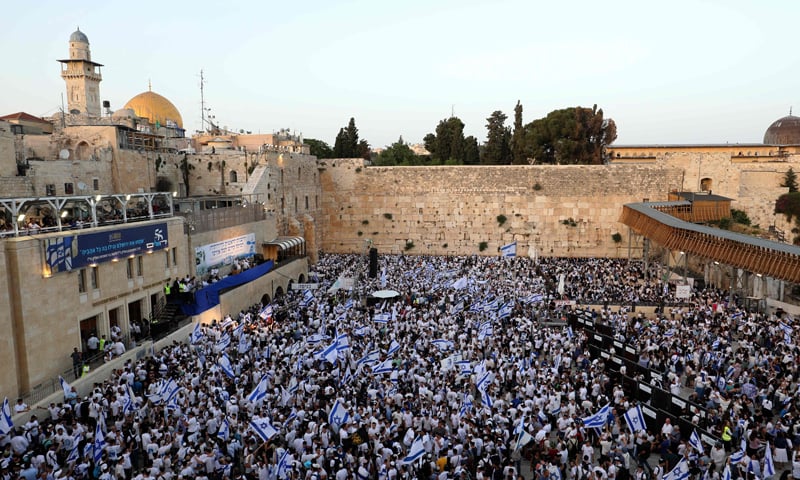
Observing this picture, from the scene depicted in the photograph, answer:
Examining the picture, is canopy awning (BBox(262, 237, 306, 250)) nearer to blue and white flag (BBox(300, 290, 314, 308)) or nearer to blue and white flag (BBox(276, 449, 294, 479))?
blue and white flag (BBox(300, 290, 314, 308))

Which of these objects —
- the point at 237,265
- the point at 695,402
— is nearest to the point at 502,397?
the point at 695,402

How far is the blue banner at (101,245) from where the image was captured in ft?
42.7

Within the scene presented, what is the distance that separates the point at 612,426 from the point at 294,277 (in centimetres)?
1765

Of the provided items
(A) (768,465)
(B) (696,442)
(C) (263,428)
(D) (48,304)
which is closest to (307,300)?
(D) (48,304)

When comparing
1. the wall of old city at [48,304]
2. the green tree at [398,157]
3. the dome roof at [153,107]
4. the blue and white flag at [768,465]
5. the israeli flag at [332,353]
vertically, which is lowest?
the blue and white flag at [768,465]

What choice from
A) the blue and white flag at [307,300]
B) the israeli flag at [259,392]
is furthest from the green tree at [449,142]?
the israeli flag at [259,392]

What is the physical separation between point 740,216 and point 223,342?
30904 millimetres

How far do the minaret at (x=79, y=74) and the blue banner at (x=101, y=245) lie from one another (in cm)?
2939

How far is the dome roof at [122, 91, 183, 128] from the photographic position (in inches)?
1657

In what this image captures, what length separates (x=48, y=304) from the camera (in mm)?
12805

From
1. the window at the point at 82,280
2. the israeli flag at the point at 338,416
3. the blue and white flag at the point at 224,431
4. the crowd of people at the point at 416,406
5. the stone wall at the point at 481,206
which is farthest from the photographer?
the stone wall at the point at 481,206

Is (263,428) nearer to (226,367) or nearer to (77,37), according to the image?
(226,367)

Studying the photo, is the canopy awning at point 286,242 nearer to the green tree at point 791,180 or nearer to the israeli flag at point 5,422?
the israeli flag at point 5,422

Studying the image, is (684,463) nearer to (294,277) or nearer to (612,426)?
(612,426)
